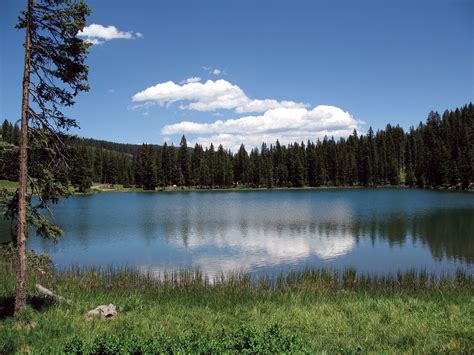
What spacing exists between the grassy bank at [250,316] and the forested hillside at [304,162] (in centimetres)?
13197

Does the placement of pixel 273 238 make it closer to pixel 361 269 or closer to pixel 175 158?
pixel 361 269

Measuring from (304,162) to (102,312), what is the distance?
159118mm

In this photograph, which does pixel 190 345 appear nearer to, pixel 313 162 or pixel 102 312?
pixel 102 312

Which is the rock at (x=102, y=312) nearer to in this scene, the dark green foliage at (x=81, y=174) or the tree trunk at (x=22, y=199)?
the tree trunk at (x=22, y=199)

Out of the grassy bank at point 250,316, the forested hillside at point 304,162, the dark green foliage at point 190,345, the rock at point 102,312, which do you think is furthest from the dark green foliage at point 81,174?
the dark green foliage at point 190,345

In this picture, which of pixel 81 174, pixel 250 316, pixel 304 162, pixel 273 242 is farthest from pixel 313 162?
pixel 250 316

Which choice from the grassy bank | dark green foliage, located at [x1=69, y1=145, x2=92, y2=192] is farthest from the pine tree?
the grassy bank

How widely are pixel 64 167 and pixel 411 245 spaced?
95.7 feet

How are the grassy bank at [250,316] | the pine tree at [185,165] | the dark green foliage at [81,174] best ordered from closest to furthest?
the grassy bank at [250,316], the dark green foliage at [81,174], the pine tree at [185,165]

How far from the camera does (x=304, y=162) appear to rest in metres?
168

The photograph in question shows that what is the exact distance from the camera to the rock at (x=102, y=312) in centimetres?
1264

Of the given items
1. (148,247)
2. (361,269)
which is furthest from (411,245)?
(148,247)

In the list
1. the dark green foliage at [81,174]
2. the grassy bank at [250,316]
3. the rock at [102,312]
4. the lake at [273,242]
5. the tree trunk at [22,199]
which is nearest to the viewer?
the grassy bank at [250,316]

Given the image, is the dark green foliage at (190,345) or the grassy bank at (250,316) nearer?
the dark green foliage at (190,345)
